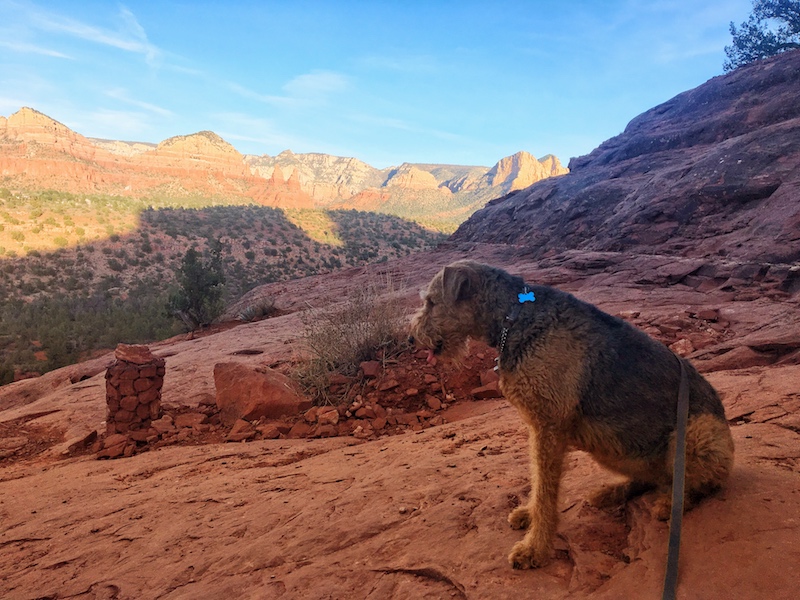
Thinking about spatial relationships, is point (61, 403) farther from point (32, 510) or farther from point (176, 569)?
point (176, 569)

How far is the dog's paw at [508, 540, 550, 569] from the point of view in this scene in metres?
2.61

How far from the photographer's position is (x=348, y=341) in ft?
27.0

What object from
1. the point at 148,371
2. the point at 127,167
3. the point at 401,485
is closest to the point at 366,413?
the point at 401,485

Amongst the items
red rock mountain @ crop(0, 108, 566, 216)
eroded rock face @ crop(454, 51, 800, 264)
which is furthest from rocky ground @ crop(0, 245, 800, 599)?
red rock mountain @ crop(0, 108, 566, 216)

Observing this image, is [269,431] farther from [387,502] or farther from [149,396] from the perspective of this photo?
[387,502]

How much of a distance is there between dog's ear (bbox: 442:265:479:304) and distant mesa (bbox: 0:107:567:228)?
6639cm

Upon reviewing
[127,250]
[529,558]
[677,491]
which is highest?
[127,250]

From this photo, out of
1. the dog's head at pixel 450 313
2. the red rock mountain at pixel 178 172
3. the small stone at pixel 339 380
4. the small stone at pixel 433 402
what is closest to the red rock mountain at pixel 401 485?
the small stone at pixel 433 402

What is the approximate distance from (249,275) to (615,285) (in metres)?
29.1

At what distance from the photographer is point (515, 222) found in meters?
25.6

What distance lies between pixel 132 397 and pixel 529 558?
660cm

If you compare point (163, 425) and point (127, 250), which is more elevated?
point (127, 250)

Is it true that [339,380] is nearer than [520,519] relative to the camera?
No

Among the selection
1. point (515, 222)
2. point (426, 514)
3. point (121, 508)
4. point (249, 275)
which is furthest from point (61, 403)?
point (249, 275)
